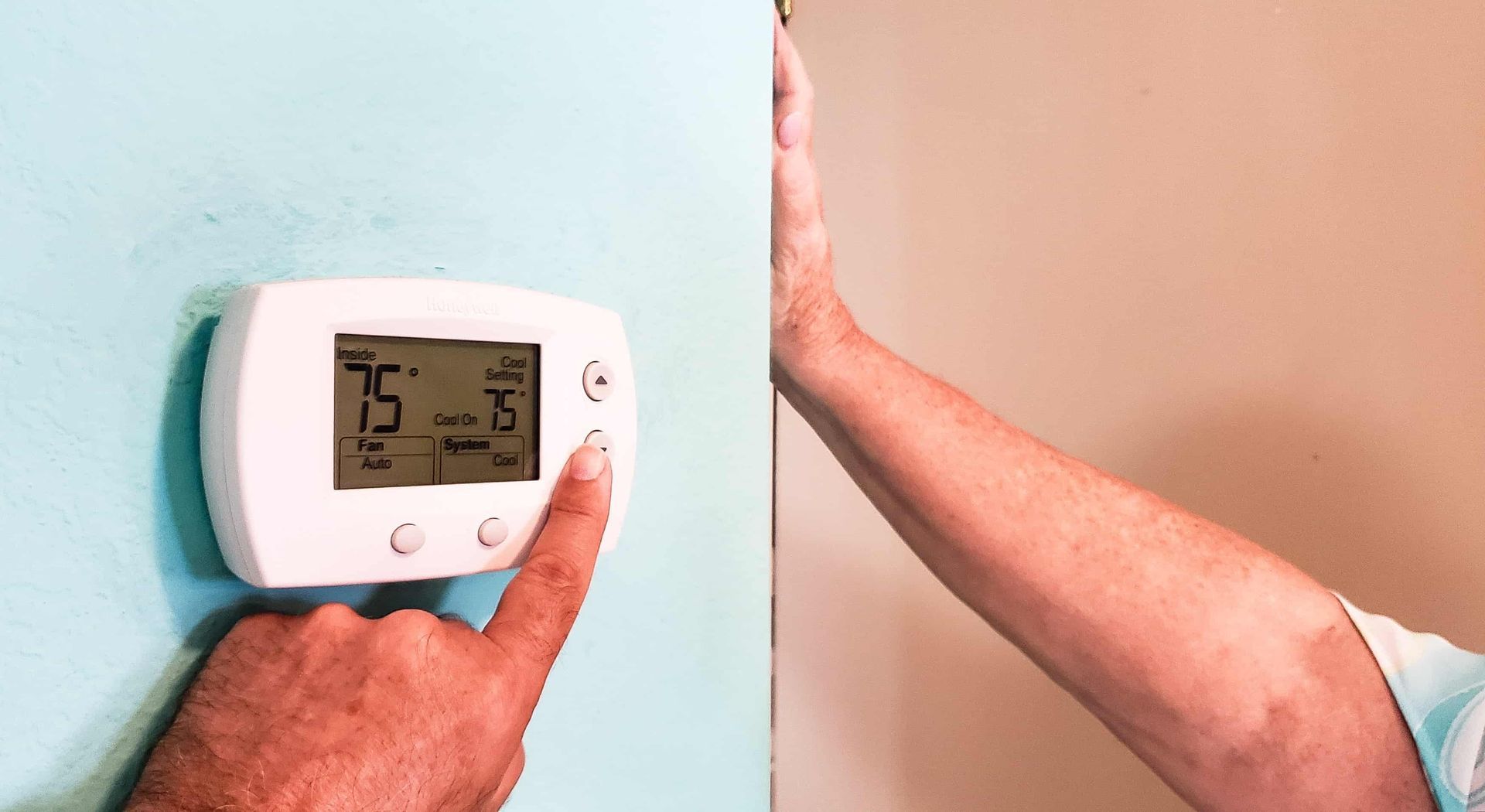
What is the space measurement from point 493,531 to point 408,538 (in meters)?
0.03

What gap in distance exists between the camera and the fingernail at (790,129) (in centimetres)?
59

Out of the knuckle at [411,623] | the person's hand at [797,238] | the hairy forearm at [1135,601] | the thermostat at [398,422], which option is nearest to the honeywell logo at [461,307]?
the thermostat at [398,422]

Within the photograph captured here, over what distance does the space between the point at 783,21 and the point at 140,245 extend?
49 centimetres

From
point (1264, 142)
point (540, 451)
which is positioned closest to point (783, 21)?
point (540, 451)

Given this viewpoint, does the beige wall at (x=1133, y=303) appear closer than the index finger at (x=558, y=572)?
No

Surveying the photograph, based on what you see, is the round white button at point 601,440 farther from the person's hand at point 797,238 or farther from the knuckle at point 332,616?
the person's hand at point 797,238

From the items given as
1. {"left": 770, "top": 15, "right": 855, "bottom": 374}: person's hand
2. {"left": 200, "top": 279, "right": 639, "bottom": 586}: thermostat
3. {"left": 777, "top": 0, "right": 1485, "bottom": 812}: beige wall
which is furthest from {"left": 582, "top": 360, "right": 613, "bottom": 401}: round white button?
{"left": 777, "top": 0, "right": 1485, "bottom": 812}: beige wall

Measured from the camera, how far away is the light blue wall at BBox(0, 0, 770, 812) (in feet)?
0.83

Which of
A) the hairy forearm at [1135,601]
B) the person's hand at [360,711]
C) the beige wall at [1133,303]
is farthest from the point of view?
the beige wall at [1133,303]

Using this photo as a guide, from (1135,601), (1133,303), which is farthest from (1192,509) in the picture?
(1135,601)

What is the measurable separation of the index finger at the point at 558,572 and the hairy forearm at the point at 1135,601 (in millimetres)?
375

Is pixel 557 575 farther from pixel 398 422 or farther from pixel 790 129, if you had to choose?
pixel 790 129

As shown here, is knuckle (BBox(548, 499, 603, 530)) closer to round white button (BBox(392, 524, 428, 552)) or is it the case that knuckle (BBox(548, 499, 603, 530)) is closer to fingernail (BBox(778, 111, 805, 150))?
round white button (BBox(392, 524, 428, 552))

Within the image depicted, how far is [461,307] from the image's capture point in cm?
30
